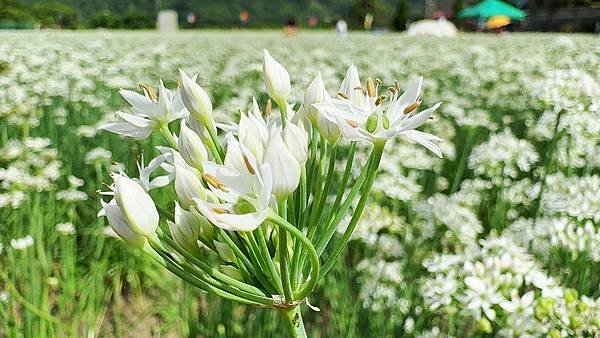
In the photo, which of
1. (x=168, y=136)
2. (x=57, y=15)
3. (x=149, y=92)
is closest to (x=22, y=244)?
(x=149, y=92)

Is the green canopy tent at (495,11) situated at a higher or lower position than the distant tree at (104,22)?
higher

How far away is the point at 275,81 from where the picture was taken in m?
1.23

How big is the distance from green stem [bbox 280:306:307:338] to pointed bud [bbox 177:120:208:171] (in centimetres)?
31

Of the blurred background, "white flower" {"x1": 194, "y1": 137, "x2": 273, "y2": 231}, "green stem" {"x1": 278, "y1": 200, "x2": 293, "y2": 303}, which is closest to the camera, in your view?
"white flower" {"x1": 194, "y1": 137, "x2": 273, "y2": 231}

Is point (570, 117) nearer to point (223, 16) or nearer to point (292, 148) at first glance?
point (292, 148)

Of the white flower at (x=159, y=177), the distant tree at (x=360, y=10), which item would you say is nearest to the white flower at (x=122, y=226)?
the white flower at (x=159, y=177)

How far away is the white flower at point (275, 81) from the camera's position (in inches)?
48.4

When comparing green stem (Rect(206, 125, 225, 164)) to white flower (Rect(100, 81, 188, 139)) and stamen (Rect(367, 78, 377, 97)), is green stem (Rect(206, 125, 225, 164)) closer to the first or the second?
white flower (Rect(100, 81, 188, 139))

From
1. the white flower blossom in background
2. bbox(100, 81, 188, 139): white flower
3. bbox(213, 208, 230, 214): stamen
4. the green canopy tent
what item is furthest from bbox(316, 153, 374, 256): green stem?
the green canopy tent

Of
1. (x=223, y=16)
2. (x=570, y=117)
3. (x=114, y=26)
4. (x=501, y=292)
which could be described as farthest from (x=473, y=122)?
(x=223, y=16)

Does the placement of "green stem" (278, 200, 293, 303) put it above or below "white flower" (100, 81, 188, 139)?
below

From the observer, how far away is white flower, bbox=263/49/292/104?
123 centimetres

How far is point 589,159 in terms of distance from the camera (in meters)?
2.58

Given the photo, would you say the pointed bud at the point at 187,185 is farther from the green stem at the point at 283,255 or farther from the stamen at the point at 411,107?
the stamen at the point at 411,107
